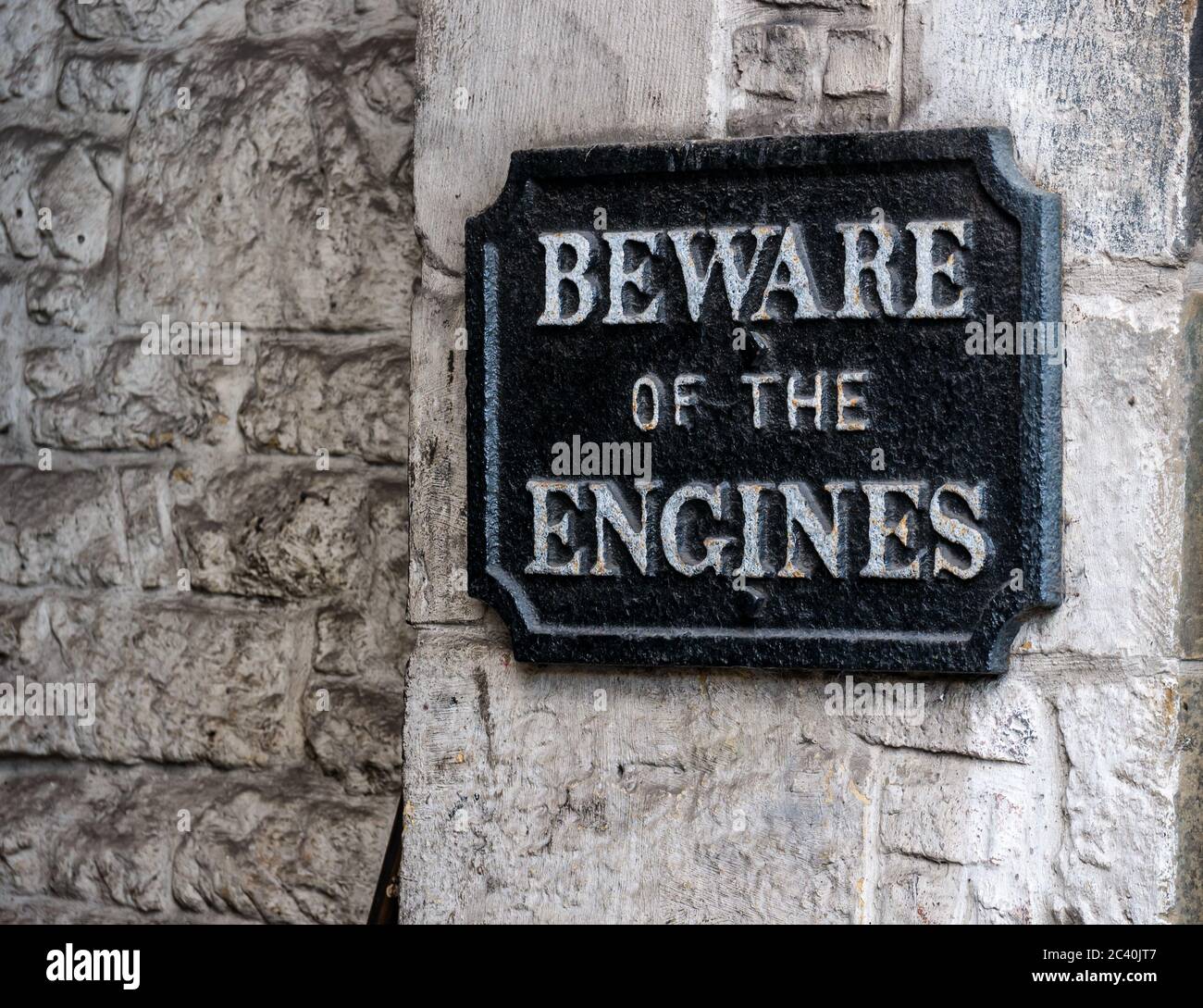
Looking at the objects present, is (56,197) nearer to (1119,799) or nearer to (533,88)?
(533,88)

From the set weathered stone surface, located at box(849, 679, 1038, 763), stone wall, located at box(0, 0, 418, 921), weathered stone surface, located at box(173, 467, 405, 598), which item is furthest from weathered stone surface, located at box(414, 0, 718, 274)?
weathered stone surface, located at box(849, 679, 1038, 763)

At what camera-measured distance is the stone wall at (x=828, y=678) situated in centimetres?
148

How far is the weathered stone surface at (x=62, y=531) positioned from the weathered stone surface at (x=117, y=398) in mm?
73

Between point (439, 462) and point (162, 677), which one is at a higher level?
point (439, 462)

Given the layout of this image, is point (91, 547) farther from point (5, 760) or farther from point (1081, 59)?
point (1081, 59)

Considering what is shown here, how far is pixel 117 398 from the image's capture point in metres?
2.29

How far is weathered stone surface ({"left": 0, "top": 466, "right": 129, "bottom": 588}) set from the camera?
2293 mm

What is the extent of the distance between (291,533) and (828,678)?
102cm

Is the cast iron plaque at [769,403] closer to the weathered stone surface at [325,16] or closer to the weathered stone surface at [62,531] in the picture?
the weathered stone surface at [325,16]

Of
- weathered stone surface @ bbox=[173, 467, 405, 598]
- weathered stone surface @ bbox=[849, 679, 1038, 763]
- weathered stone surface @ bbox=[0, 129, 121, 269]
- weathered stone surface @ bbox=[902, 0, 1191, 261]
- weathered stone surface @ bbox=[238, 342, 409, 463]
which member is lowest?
weathered stone surface @ bbox=[849, 679, 1038, 763]

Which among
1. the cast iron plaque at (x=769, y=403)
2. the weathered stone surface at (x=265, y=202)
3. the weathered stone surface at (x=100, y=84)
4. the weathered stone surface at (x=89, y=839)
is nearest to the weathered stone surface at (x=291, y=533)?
the weathered stone surface at (x=265, y=202)

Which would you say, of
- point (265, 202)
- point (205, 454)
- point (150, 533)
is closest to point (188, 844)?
point (150, 533)

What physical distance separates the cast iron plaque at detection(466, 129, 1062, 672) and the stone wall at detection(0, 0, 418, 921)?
575 mm

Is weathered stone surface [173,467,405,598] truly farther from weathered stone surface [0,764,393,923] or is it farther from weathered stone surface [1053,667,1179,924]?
weathered stone surface [1053,667,1179,924]
